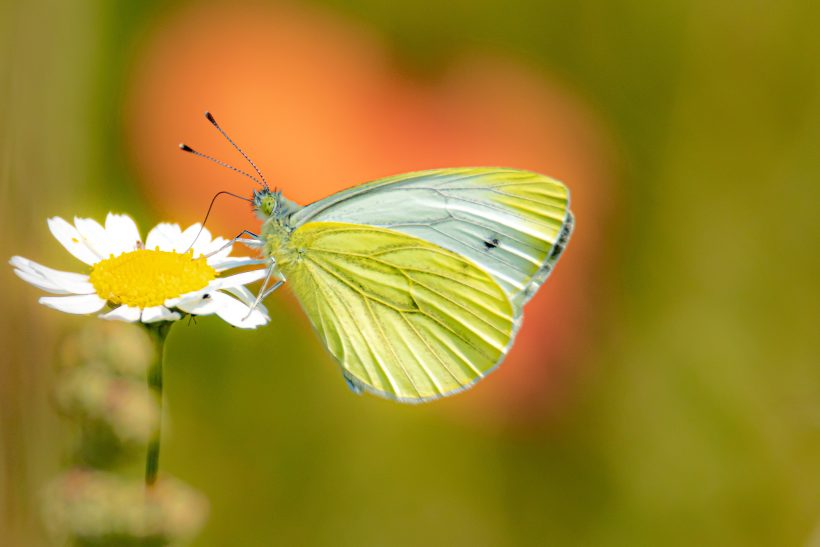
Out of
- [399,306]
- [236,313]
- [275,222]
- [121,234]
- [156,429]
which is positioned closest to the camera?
[156,429]

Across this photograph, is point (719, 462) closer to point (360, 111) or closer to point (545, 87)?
point (545, 87)

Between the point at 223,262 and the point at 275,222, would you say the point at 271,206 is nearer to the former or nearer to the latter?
the point at 275,222

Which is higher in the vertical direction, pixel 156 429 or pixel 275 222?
pixel 275 222

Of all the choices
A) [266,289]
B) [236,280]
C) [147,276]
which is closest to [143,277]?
[147,276]

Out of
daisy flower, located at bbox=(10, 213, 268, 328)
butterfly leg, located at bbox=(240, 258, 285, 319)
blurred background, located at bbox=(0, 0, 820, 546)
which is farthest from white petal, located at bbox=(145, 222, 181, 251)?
blurred background, located at bbox=(0, 0, 820, 546)

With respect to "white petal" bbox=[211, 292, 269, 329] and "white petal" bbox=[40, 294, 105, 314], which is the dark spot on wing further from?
"white petal" bbox=[40, 294, 105, 314]

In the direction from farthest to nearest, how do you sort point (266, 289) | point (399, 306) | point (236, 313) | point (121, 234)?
point (399, 306)
point (266, 289)
point (121, 234)
point (236, 313)
